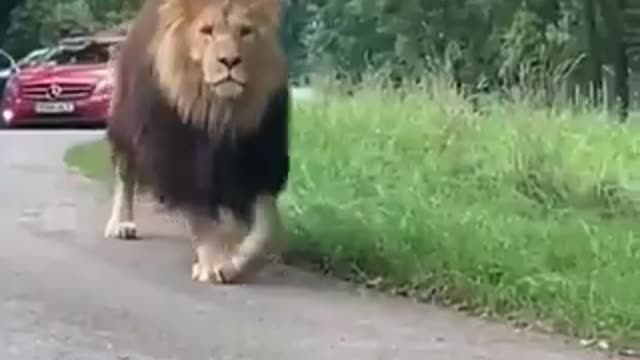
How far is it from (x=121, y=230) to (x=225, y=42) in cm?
241

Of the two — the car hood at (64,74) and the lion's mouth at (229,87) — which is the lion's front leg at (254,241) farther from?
the car hood at (64,74)

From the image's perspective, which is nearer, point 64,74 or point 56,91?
point 56,91

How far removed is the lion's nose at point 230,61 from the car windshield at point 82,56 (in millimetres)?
18994

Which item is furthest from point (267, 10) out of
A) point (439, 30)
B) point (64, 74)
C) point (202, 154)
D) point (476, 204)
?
point (439, 30)

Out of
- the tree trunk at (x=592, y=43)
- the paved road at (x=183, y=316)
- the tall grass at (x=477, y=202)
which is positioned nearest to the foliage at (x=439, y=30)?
the tree trunk at (x=592, y=43)

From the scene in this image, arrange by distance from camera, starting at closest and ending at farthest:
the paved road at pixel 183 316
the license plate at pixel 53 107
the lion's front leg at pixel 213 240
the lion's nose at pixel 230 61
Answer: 1. the paved road at pixel 183 316
2. the lion's nose at pixel 230 61
3. the lion's front leg at pixel 213 240
4. the license plate at pixel 53 107

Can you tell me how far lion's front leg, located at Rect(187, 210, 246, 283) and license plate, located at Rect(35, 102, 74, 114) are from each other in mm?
18122

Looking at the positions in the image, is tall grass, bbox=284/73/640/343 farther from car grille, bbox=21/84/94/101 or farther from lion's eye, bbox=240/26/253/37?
car grille, bbox=21/84/94/101

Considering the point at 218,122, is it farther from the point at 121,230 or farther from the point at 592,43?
the point at 592,43

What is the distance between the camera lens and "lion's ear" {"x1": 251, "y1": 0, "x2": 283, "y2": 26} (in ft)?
30.1

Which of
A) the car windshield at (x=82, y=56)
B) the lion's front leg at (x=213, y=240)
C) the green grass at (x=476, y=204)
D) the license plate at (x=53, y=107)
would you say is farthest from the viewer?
the car windshield at (x=82, y=56)

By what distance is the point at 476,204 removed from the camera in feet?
37.6

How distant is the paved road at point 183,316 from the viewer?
7.39 metres

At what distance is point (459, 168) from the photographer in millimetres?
13070
